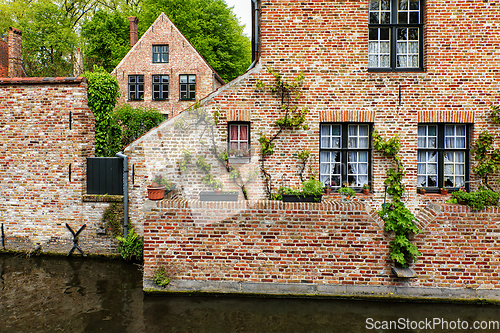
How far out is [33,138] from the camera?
8211 millimetres

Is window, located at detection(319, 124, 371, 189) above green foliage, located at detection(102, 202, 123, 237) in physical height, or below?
above

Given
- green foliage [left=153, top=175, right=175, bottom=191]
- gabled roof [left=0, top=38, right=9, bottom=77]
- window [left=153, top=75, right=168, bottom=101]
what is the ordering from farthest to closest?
1. window [left=153, top=75, right=168, bottom=101]
2. gabled roof [left=0, top=38, right=9, bottom=77]
3. green foliage [left=153, top=175, right=175, bottom=191]

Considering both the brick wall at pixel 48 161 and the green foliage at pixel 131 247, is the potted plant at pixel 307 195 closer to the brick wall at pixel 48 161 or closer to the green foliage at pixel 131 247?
the green foliage at pixel 131 247

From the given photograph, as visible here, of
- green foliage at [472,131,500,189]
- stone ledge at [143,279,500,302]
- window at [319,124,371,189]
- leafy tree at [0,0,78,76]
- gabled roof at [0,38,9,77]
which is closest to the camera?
stone ledge at [143,279,500,302]

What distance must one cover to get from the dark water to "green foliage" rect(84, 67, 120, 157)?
3.63m

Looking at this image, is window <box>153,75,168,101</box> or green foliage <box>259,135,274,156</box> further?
window <box>153,75,168,101</box>

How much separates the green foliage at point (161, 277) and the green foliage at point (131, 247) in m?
1.93

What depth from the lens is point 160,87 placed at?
2175cm

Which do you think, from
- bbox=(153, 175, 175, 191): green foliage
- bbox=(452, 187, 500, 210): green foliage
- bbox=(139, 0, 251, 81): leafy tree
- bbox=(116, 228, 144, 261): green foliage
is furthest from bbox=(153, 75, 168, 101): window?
bbox=(452, 187, 500, 210): green foliage

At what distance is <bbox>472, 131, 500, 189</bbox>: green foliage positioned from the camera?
22.9 feet

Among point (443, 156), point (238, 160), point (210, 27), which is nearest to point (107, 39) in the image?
point (210, 27)

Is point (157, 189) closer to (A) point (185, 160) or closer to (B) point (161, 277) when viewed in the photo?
(A) point (185, 160)

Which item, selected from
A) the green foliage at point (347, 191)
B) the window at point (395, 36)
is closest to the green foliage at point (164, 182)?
the green foliage at point (347, 191)

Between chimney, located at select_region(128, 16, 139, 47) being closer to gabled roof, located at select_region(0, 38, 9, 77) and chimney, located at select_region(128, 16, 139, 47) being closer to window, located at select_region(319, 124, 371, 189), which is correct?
gabled roof, located at select_region(0, 38, 9, 77)
